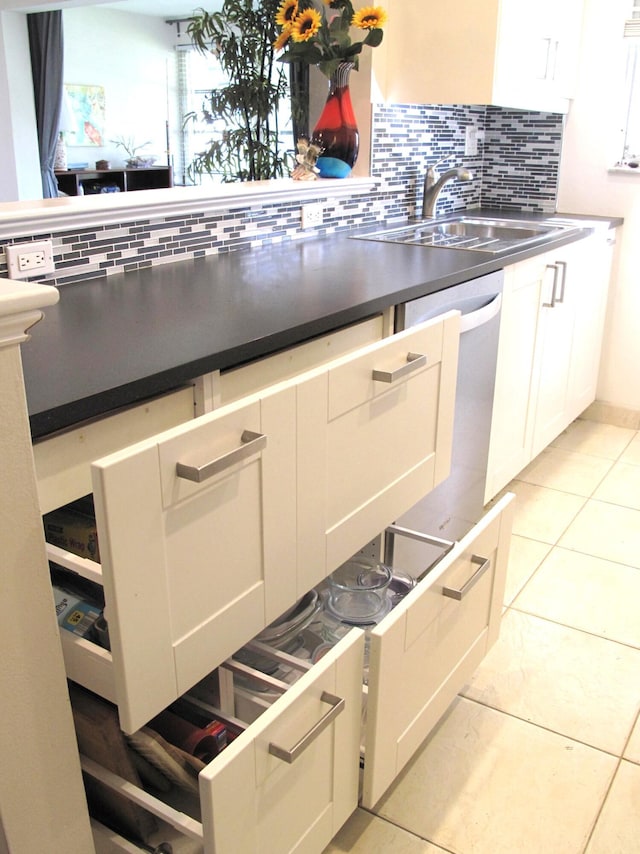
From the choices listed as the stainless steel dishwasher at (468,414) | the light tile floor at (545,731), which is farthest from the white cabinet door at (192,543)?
the stainless steel dishwasher at (468,414)

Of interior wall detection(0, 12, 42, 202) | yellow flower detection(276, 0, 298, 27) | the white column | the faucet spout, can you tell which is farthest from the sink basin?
interior wall detection(0, 12, 42, 202)

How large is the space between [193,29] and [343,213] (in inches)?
31.7

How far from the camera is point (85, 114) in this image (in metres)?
6.55

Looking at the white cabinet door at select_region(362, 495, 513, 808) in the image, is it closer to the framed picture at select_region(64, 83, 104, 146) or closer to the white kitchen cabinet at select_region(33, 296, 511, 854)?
the white kitchen cabinet at select_region(33, 296, 511, 854)

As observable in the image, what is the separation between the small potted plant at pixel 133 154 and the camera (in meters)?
6.84

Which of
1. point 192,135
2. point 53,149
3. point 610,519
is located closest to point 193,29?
point 610,519

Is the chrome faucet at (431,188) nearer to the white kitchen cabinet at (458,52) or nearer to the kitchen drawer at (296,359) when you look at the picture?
the white kitchen cabinet at (458,52)

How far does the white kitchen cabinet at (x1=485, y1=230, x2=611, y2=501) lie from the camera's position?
2.39 meters

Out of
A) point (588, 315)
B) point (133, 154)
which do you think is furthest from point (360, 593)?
point (133, 154)

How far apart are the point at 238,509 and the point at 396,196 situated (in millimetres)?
2000

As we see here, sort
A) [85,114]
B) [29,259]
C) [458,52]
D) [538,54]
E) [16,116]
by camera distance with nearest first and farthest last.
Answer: [29,259] < [458,52] < [538,54] < [16,116] < [85,114]

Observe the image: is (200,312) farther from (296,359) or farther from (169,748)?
(169,748)

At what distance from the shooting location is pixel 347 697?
114cm

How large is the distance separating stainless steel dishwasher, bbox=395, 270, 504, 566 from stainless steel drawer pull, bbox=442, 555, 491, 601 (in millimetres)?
501
